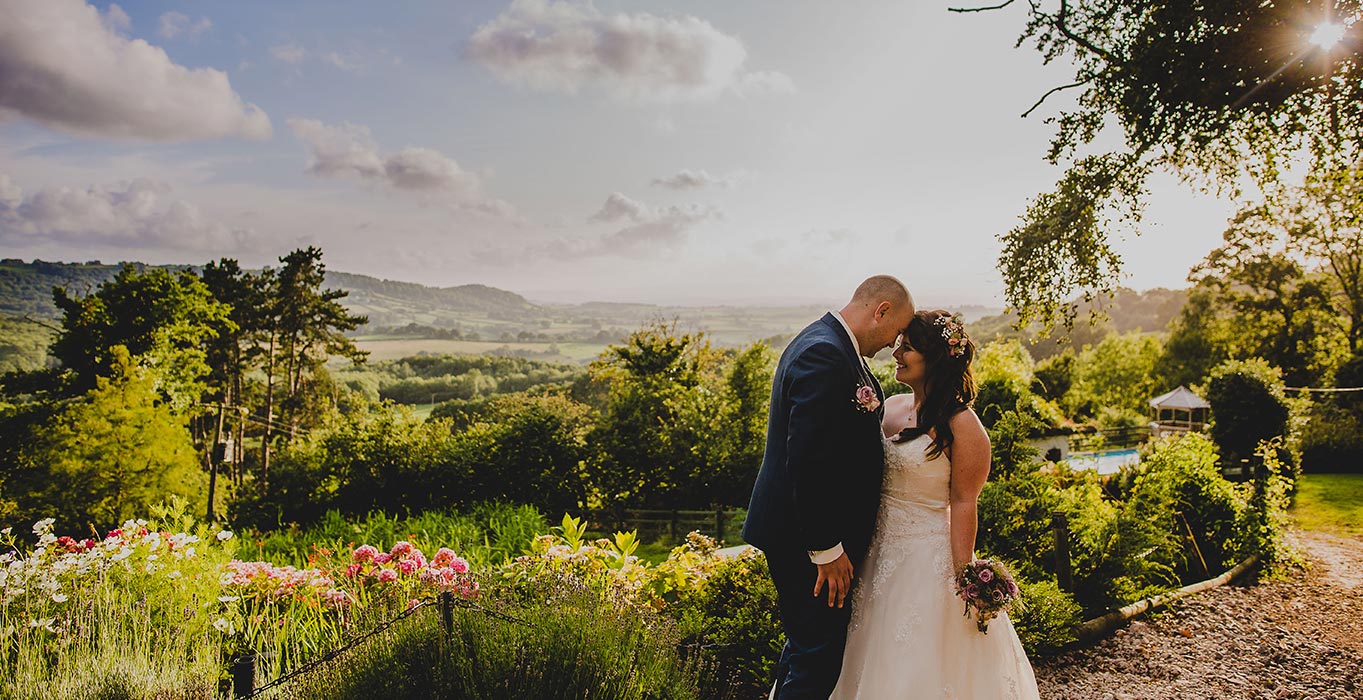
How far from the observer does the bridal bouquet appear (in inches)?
A: 111

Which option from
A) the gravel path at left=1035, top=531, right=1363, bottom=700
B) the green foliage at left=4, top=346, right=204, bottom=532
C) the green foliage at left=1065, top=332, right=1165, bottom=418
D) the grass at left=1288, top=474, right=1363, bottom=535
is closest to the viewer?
the gravel path at left=1035, top=531, right=1363, bottom=700

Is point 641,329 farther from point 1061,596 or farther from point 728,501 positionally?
point 1061,596

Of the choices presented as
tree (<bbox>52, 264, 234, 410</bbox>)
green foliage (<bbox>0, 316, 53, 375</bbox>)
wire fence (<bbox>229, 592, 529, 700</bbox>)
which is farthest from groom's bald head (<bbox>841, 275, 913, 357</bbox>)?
green foliage (<bbox>0, 316, 53, 375</bbox>)

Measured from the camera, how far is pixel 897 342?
10.7 ft

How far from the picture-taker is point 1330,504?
13.5m

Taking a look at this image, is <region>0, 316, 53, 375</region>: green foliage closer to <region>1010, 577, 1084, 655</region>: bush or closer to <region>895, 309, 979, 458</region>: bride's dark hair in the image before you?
<region>1010, 577, 1084, 655</region>: bush

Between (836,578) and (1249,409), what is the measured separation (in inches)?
565

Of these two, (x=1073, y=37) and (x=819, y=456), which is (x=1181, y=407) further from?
(x=819, y=456)

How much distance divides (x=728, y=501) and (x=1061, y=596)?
9.96 meters

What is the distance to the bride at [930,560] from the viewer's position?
2875 millimetres

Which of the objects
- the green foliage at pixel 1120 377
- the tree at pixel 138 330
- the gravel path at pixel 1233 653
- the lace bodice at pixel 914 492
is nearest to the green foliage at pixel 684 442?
the gravel path at pixel 1233 653

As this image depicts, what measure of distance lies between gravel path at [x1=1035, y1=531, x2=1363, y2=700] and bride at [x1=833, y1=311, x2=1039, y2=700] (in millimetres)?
2006

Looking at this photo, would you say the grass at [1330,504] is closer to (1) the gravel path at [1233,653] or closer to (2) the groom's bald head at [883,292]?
(1) the gravel path at [1233,653]

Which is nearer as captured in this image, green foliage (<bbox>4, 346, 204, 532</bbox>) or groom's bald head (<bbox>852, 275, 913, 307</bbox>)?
groom's bald head (<bbox>852, 275, 913, 307</bbox>)
